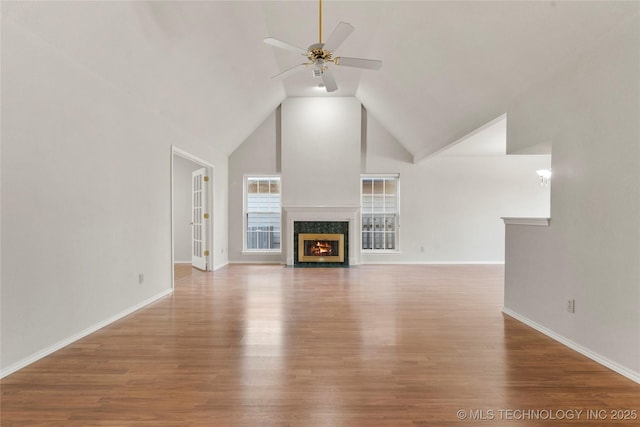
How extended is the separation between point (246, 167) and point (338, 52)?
11.6 feet

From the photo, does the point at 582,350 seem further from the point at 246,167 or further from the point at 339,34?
the point at 246,167

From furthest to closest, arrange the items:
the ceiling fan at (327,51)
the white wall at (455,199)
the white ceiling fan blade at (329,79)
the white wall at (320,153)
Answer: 1. the white wall at (455,199)
2. the white wall at (320,153)
3. the white ceiling fan blade at (329,79)
4. the ceiling fan at (327,51)

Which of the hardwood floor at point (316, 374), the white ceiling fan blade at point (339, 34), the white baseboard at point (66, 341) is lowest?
the hardwood floor at point (316, 374)

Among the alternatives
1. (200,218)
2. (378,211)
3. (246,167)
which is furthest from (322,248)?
(200,218)

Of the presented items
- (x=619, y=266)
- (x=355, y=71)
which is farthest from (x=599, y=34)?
(x=355, y=71)

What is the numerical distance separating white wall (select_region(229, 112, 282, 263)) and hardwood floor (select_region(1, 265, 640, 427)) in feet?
11.9

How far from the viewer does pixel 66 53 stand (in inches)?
106

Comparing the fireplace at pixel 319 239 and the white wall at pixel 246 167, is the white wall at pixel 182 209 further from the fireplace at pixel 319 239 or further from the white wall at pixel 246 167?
the fireplace at pixel 319 239

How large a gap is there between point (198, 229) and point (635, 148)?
6.44 meters

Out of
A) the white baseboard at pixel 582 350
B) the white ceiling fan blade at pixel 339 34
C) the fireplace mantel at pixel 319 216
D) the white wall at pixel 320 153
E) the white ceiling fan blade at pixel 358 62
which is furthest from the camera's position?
the white wall at pixel 320 153

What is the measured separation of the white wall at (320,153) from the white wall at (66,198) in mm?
3475

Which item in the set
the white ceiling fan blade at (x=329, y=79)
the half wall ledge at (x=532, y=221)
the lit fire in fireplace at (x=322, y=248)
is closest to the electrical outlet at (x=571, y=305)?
the half wall ledge at (x=532, y=221)

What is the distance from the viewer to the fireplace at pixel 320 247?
7.24 meters

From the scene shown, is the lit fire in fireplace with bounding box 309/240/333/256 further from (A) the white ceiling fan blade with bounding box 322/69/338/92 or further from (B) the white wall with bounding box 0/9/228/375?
(A) the white ceiling fan blade with bounding box 322/69/338/92
